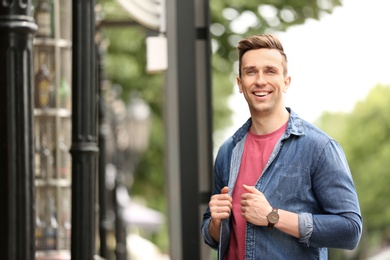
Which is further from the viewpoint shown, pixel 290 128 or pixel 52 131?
pixel 52 131

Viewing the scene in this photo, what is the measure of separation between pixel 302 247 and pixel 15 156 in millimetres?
1949

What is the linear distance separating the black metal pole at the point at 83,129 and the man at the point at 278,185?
4233mm

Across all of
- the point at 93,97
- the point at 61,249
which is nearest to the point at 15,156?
the point at 93,97

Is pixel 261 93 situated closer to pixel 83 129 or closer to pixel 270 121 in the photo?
pixel 270 121

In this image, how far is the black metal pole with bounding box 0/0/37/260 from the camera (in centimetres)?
522

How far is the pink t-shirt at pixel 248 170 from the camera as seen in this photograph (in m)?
3.66

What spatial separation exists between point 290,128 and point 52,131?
705 cm

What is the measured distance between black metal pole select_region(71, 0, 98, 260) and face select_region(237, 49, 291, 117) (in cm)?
425

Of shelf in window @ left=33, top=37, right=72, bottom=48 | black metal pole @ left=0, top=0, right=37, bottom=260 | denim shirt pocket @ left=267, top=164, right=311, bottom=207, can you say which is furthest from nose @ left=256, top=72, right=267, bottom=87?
shelf in window @ left=33, top=37, right=72, bottom=48

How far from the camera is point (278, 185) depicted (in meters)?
3.60

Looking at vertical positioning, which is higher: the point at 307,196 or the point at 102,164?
the point at 307,196

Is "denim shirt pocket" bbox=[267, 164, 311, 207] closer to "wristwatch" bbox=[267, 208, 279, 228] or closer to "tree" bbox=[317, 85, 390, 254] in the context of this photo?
"wristwatch" bbox=[267, 208, 279, 228]

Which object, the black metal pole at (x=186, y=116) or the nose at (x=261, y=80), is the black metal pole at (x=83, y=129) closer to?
the black metal pole at (x=186, y=116)

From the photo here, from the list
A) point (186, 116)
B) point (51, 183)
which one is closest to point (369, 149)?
point (51, 183)
